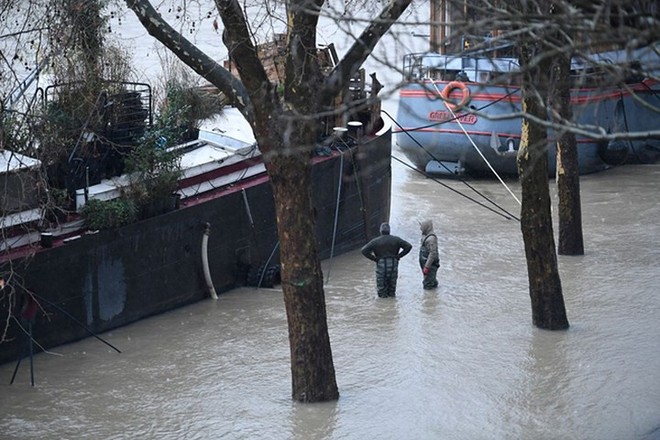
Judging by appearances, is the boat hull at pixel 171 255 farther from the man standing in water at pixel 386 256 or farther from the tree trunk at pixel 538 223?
the tree trunk at pixel 538 223

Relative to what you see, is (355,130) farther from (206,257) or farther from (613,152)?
(613,152)

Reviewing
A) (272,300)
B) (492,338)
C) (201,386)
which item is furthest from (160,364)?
(492,338)

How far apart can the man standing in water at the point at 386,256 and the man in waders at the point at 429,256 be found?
1.43 feet

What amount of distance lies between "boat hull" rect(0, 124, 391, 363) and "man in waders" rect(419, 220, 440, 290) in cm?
207

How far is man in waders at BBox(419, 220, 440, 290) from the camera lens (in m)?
16.9

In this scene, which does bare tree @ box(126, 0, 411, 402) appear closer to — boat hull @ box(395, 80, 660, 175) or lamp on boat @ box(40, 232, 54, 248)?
lamp on boat @ box(40, 232, 54, 248)

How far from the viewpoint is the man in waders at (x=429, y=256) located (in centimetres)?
1692

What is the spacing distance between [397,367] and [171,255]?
4.18 m

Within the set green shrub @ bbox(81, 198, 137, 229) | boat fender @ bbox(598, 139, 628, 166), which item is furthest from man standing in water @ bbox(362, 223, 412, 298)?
boat fender @ bbox(598, 139, 628, 166)

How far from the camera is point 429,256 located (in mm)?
16953

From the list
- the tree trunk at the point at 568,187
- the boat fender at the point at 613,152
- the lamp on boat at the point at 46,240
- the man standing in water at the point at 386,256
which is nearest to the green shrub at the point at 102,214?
the lamp on boat at the point at 46,240

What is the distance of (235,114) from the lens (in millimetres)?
21047

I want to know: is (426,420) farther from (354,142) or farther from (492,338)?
(354,142)

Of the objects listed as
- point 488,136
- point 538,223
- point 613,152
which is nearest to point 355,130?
point 488,136
